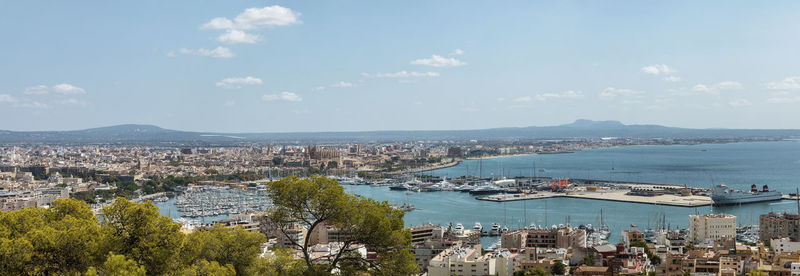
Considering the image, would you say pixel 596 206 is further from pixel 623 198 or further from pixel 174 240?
pixel 174 240

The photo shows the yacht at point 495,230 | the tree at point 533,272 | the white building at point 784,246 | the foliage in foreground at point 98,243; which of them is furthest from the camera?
the yacht at point 495,230

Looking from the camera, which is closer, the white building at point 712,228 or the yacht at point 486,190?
the white building at point 712,228

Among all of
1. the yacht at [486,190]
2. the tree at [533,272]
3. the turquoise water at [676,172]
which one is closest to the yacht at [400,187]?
the yacht at [486,190]

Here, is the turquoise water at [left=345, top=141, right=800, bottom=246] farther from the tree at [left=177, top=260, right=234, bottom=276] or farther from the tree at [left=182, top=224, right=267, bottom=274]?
the tree at [left=177, top=260, right=234, bottom=276]

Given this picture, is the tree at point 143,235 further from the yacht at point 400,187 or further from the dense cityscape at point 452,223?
the yacht at point 400,187

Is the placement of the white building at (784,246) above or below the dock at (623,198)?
above

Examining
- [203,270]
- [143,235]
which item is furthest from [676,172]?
[143,235]

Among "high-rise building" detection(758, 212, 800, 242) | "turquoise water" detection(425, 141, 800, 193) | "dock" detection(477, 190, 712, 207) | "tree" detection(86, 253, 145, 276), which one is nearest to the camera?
"tree" detection(86, 253, 145, 276)

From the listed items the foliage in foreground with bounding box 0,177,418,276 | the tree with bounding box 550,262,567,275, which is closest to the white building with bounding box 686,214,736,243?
the tree with bounding box 550,262,567,275
